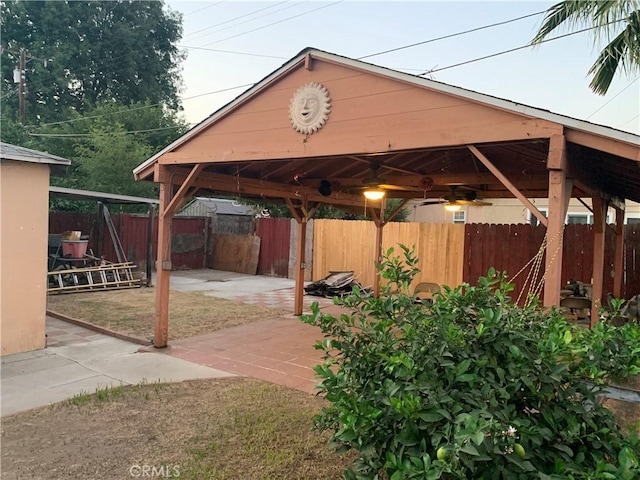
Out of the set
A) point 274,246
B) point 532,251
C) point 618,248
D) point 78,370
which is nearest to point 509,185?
point 78,370

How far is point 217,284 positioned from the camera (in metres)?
12.8

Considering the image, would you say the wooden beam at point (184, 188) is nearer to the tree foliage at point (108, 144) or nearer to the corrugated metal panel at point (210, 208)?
the tree foliage at point (108, 144)

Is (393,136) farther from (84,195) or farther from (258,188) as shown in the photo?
→ (84,195)

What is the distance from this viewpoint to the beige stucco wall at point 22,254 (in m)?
5.33

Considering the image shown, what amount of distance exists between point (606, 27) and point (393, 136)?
14.7 ft

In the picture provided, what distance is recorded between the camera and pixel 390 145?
407 centimetres

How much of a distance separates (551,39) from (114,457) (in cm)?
816

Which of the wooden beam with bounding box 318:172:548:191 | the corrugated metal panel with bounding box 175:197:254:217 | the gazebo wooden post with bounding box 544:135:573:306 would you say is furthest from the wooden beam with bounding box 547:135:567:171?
the corrugated metal panel with bounding box 175:197:254:217

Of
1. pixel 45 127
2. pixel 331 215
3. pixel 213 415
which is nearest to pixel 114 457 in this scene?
pixel 213 415

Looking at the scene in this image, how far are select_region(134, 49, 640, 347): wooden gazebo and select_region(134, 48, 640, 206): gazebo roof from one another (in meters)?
0.01

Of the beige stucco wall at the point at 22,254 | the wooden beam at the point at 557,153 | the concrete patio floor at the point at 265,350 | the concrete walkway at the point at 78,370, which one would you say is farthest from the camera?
the beige stucco wall at the point at 22,254

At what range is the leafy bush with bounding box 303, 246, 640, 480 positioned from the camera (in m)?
1.66

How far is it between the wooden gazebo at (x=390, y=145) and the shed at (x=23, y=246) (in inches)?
51.1

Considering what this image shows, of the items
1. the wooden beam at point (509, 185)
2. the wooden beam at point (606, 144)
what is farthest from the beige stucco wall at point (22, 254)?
the wooden beam at point (606, 144)
